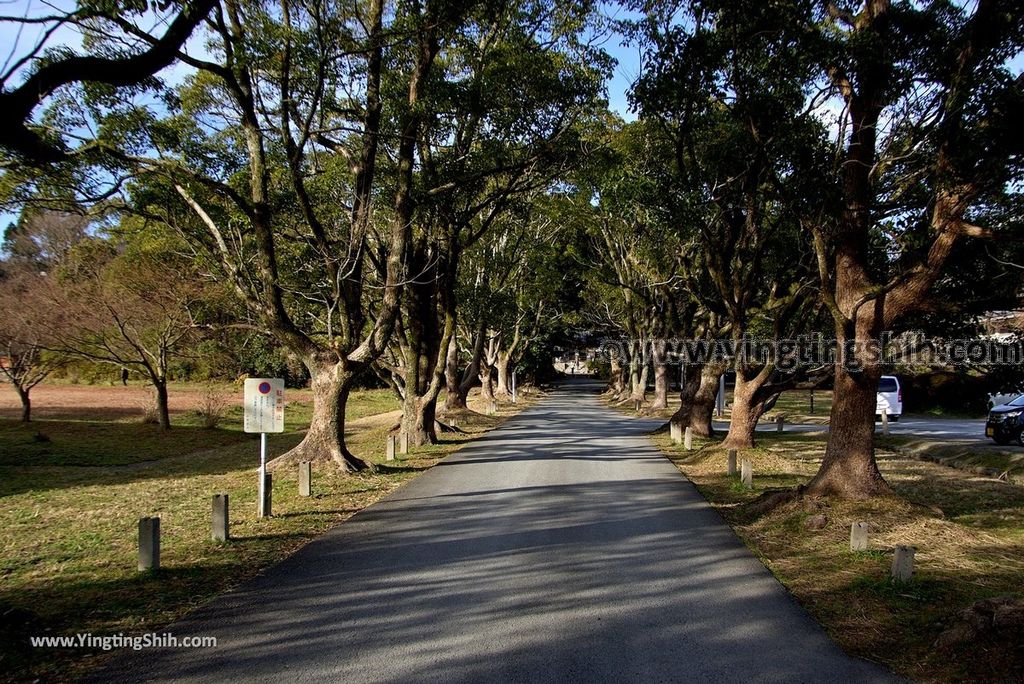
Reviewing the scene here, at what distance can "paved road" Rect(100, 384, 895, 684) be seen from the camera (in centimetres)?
464

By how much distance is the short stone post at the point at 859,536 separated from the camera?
25.0ft

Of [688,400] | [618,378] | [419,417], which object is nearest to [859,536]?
[419,417]

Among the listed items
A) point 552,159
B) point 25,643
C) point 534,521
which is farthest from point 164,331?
point 25,643

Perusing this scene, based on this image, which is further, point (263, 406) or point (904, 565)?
point (263, 406)

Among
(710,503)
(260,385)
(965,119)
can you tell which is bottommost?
(710,503)

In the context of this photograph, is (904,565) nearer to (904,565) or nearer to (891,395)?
(904,565)

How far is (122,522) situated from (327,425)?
14.9 ft

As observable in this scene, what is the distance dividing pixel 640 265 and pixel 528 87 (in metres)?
13.8

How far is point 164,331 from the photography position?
21.3 metres

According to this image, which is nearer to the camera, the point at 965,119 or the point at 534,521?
the point at 965,119

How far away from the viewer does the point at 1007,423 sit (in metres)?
18.6

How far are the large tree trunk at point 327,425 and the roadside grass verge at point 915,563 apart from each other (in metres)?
6.76

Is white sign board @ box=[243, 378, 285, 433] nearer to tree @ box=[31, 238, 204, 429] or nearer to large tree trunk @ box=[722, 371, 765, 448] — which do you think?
large tree trunk @ box=[722, 371, 765, 448]

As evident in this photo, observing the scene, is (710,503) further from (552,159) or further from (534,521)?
(552,159)
